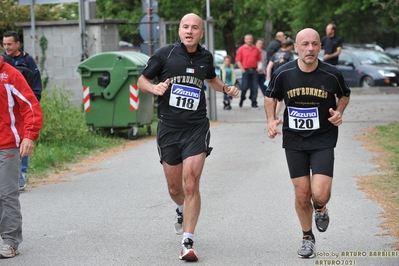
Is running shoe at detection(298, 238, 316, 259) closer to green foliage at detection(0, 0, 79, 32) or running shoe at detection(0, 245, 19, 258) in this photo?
running shoe at detection(0, 245, 19, 258)

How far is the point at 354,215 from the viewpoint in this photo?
8977 millimetres

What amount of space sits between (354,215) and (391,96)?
→ 62.1 ft

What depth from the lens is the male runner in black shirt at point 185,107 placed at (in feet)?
24.0

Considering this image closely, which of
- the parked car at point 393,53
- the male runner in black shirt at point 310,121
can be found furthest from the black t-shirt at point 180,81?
the parked car at point 393,53

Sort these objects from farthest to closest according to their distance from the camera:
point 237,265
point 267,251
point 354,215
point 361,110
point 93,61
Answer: point 361,110, point 93,61, point 354,215, point 267,251, point 237,265

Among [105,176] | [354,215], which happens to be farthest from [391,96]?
[354,215]

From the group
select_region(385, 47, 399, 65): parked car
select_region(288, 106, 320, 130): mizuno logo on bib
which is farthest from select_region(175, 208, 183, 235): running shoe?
select_region(385, 47, 399, 65): parked car

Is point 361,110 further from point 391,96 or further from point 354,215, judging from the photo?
point 354,215

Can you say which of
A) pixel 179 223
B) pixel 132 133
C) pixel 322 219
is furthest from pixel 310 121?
pixel 132 133

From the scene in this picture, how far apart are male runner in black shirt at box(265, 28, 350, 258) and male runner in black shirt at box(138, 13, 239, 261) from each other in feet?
2.09

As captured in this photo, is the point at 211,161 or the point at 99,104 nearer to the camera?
the point at 211,161

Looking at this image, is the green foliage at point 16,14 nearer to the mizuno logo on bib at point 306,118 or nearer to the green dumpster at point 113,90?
the green dumpster at point 113,90

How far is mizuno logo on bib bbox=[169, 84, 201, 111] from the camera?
737cm

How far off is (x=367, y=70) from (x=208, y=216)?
73.2 feet
